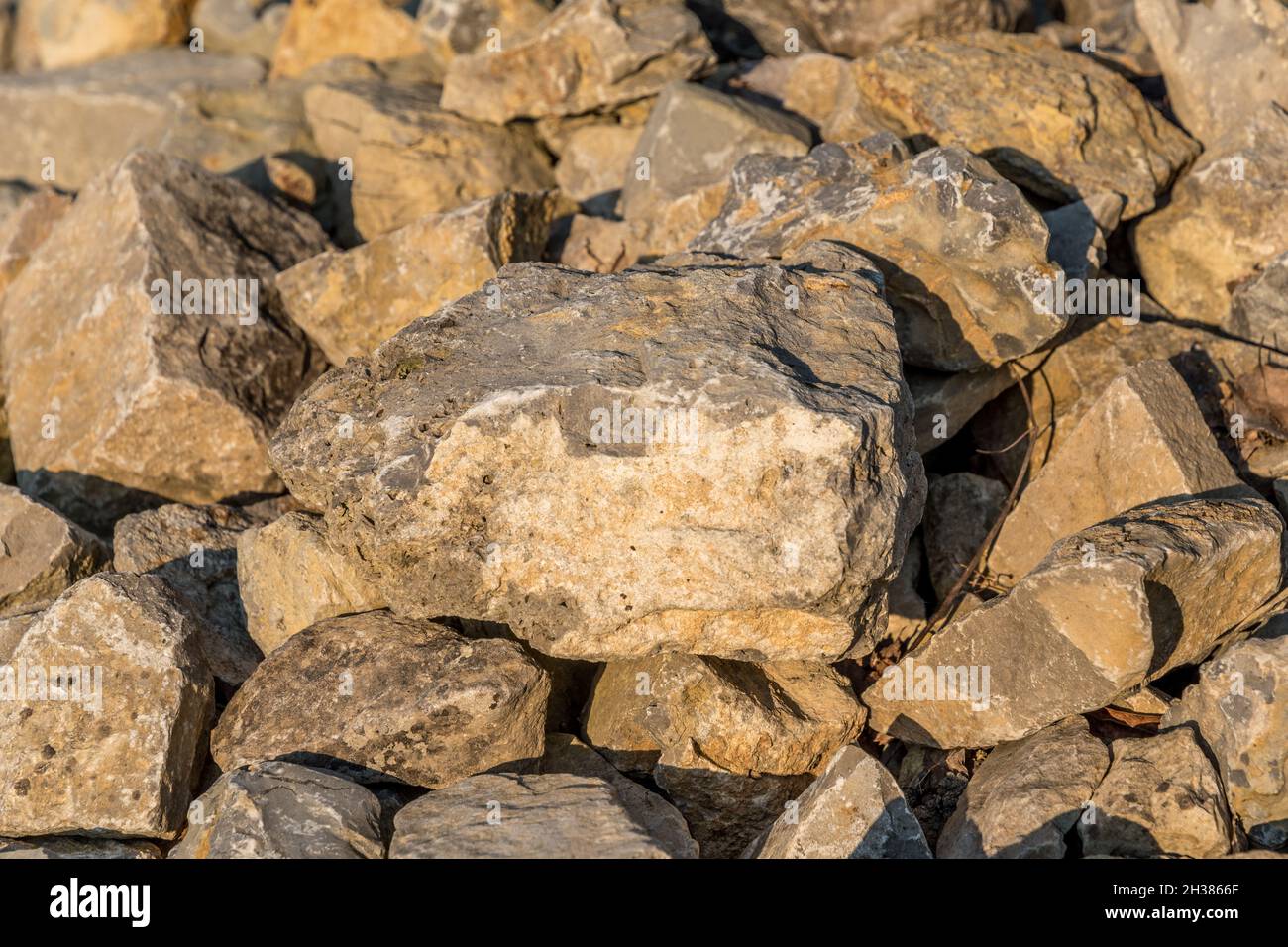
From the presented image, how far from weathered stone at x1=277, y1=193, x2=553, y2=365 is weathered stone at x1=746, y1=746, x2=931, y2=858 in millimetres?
2659

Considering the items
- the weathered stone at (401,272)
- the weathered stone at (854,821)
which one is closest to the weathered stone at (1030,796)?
the weathered stone at (854,821)

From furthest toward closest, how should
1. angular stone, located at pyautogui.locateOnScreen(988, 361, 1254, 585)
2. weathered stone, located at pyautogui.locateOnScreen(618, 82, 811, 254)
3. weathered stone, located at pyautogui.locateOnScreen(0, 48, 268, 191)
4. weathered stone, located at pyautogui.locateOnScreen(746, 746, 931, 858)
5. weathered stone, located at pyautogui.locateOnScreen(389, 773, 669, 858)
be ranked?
weathered stone, located at pyautogui.locateOnScreen(0, 48, 268, 191)
weathered stone, located at pyautogui.locateOnScreen(618, 82, 811, 254)
angular stone, located at pyautogui.locateOnScreen(988, 361, 1254, 585)
weathered stone, located at pyautogui.locateOnScreen(746, 746, 931, 858)
weathered stone, located at pyautogui.locateOnScreen(389, 773, 669, 858)

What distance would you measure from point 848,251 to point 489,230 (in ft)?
5.09

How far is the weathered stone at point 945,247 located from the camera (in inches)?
189

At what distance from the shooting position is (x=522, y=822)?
359 cm

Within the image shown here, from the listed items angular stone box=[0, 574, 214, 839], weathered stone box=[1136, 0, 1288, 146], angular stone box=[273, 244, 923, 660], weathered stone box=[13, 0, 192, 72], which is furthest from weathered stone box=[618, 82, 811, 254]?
weathered stone box=[13, 0, 192, 72]

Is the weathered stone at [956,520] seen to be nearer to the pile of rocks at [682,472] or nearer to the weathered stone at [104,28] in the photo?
the pile of rocks at [682,472]

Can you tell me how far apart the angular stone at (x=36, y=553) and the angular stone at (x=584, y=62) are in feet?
10.1

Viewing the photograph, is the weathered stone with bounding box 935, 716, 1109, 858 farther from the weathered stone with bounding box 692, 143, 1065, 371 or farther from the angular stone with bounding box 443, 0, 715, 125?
the angular stone with bounding box 443, 0, 715, 125

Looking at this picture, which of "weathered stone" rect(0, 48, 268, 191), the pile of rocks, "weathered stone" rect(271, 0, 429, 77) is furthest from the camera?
"weathered stone" rect(0, 48, 268, 191)

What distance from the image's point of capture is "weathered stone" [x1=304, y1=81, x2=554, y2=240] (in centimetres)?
663

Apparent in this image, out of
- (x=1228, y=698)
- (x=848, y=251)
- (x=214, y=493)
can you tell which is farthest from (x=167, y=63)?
(x=1228, y=698)

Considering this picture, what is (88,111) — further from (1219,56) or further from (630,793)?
(1219,56)

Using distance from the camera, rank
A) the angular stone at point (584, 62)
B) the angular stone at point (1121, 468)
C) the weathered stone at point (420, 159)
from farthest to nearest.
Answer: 1. the weathered stone at point (420, 159)
2. the angular stone at point (584, 62)
3. the angular stone at point (1121, 468)
